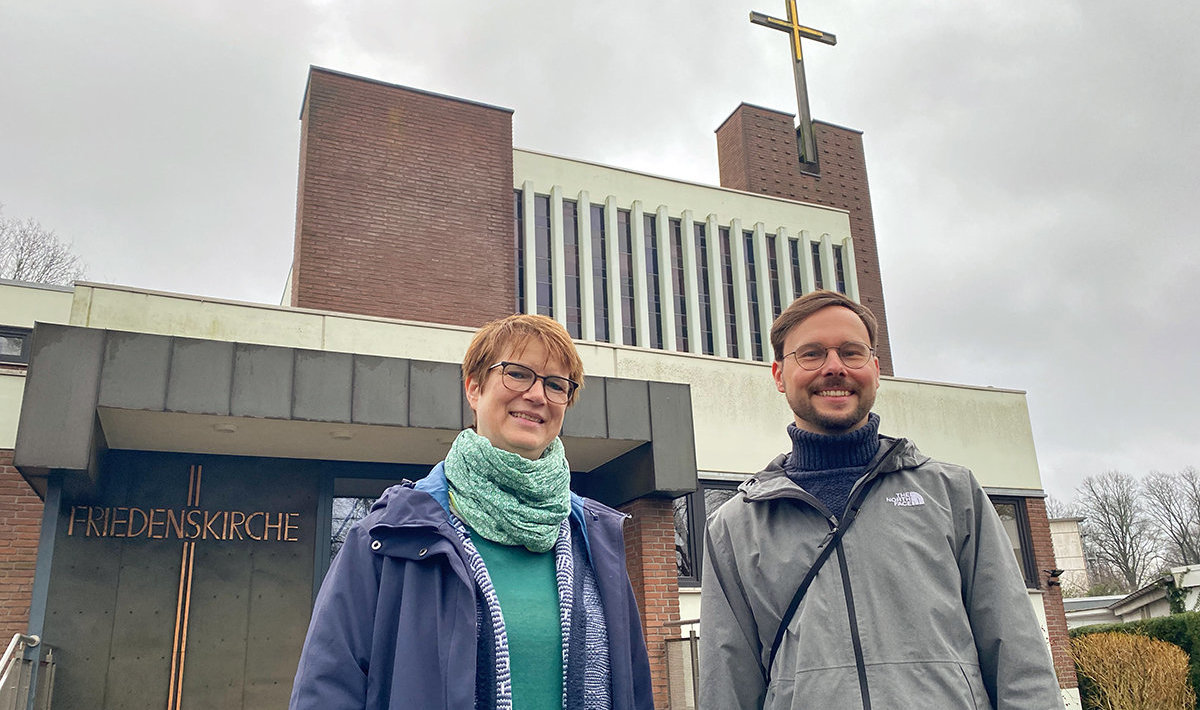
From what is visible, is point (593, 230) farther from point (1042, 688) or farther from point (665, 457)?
point (1042, 688)

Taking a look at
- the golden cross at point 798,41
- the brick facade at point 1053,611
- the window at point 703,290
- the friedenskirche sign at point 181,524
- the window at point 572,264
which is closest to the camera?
the friedenskirche sign at point 181,524

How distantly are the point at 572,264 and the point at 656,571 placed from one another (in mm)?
15014

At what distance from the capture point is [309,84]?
18734 millimetres

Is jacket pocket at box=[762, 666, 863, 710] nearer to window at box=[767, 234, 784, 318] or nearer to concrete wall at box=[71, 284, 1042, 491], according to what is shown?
concrete wall at box=[71, 284, 1042, 491]

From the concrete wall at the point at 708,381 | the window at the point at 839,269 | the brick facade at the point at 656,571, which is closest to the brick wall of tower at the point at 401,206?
the concrete wall at the point at 708,381

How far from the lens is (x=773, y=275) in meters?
26.7

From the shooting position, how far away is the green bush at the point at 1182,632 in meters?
16.8

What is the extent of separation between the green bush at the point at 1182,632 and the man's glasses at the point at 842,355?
17.9 m

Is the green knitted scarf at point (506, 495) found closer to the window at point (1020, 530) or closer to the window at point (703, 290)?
the window at point (1020, 530)

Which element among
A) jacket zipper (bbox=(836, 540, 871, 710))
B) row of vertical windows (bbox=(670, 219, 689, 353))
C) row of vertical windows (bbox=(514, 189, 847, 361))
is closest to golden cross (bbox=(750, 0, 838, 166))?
row of vertical windows (bbox=(514, 189, 847, 361))

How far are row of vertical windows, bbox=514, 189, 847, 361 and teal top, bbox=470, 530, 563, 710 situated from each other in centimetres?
2109

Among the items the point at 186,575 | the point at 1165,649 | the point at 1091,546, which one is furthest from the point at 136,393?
the point at 1091,546

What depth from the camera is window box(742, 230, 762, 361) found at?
86.8ft

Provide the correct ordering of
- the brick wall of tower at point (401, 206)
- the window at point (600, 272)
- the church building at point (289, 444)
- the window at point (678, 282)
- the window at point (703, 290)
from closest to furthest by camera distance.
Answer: the church building at point (289, 444), the brick wall of tower at point (401, 206), the window at point (600, 272), the window at point (678, 282), the window at point (703, 290)
